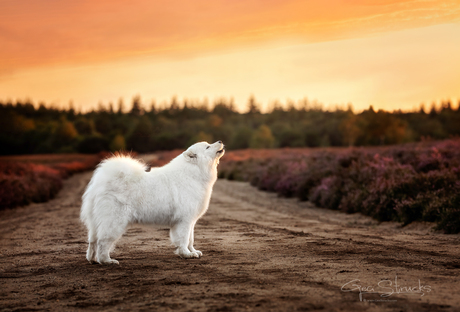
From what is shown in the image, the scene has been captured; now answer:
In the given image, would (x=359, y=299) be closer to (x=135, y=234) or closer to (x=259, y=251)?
(x=259, y=251)

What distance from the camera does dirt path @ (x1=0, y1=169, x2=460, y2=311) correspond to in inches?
211

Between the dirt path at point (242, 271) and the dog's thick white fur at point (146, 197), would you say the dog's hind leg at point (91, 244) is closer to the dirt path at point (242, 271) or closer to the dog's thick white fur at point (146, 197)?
the dog's thick white fur at point (146, 197)

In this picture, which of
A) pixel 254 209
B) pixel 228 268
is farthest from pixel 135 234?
pixel 254 209

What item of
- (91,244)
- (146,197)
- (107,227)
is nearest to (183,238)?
(146,197)

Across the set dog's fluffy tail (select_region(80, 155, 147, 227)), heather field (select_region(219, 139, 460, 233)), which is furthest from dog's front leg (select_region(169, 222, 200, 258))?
heather field (select_region(219, 139, 460, 233))

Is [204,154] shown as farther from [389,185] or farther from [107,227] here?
[389,185]

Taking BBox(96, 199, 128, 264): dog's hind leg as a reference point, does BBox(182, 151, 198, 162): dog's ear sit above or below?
above

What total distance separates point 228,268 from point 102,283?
6.74ft

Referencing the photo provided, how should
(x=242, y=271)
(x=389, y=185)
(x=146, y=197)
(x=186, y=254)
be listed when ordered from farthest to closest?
(x=389, y=185), (x=186, y=254), (x=146, y=197), (x=242, y=271)

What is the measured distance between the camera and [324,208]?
18.8 meters

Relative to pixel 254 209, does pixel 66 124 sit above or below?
above

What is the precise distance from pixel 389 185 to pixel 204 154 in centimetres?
934

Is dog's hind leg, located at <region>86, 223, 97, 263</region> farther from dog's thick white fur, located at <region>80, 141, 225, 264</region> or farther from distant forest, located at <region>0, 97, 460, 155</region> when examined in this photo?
distant forest, located at <region>0, 97, 460, 155</region>

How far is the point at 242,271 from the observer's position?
23.0 ft
